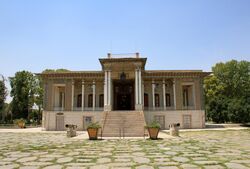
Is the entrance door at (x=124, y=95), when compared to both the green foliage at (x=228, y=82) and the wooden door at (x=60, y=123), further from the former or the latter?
the green foliage at (x=228, y=82)

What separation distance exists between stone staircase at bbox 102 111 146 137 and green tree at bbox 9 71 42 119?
86.7 ft

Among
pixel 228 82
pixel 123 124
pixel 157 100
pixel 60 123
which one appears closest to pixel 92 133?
pixel 123 124

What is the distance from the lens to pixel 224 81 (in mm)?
44344

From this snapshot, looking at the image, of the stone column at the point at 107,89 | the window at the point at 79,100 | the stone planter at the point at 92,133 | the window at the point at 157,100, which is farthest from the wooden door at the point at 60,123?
the stone planter at the point at 92,133

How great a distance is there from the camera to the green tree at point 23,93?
42062mm

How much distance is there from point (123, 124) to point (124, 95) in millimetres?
9225

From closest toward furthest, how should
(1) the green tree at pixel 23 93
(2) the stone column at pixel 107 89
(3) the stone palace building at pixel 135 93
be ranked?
(2) the stone column at pixel 107 89 → (3) the stone palace building at pixel 135 93 → (1) the green tree at pixel 23 93

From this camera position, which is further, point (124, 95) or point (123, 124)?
point (124, 95)

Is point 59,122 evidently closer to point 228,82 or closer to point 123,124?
point 123,124

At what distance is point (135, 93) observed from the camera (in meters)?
24.8

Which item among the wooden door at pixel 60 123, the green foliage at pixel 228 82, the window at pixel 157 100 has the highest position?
the green foliage at pixel 228 82

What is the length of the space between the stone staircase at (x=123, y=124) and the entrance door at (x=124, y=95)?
21.3 feet

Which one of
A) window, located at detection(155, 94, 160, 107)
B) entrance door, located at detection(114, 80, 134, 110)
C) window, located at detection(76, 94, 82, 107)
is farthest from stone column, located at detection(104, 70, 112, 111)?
window, located at detection(155, 94, 160, 107)

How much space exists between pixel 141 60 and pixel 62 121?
11.5 meters
